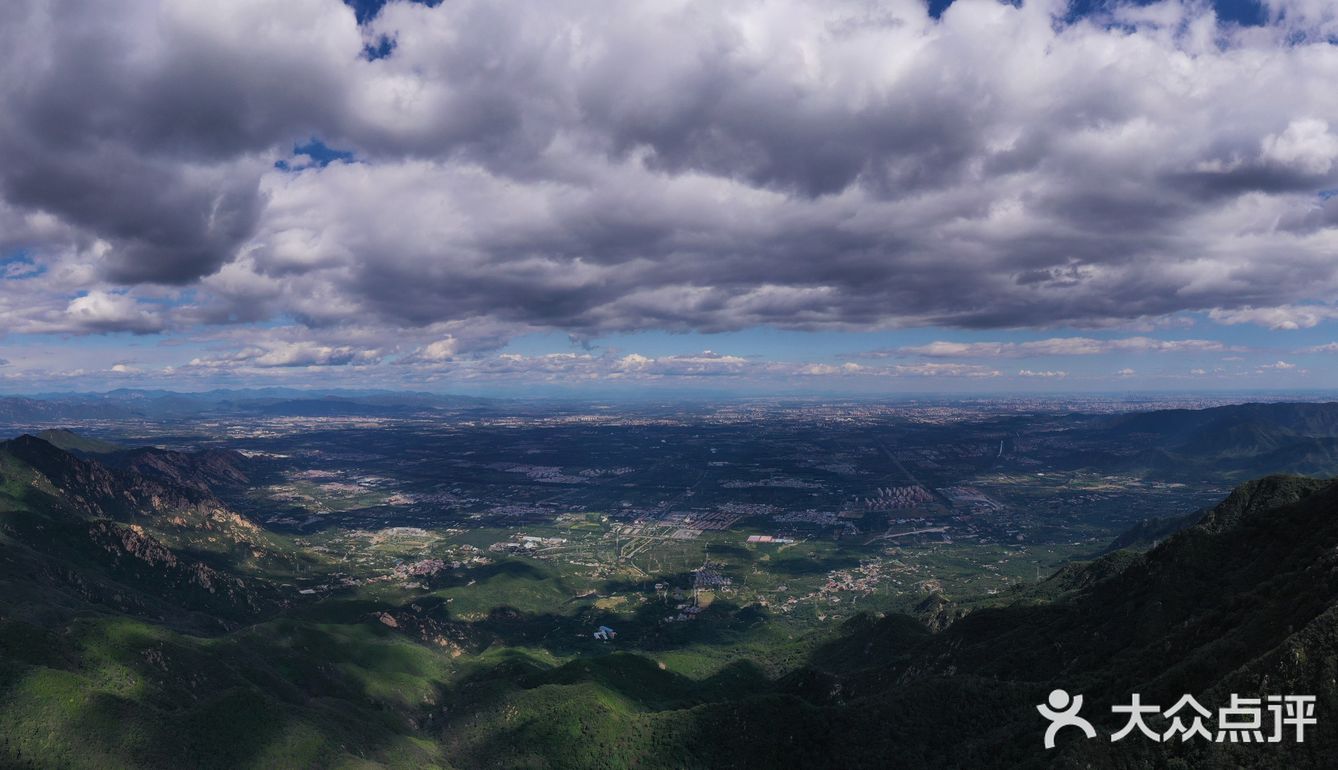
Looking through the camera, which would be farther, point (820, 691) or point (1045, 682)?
point (820, 691)

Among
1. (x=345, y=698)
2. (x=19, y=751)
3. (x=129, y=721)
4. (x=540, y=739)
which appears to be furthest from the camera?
(x=345, y=698)

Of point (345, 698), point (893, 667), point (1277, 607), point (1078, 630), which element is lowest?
point (345, 698)

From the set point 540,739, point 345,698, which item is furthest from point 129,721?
point 540,739

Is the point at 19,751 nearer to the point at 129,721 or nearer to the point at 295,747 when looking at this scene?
the point at 129,721

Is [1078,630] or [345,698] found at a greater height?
[1078,630]

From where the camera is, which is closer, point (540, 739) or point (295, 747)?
point (295, 747)

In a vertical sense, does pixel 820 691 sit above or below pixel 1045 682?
below

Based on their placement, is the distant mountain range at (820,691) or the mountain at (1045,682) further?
the distant mountain range at (820,691)

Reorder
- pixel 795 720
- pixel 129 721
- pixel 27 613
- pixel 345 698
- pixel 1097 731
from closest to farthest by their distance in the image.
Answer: pixel 1097 731, pixel 129 721, pixel 795 720, pixel 27 613, pixel 345 698

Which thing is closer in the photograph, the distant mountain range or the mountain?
the mountain

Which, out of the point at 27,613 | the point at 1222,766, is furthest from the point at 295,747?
the point at 1222,766
